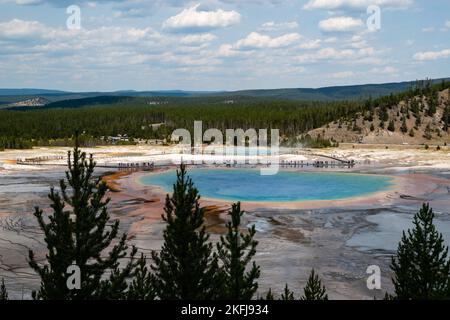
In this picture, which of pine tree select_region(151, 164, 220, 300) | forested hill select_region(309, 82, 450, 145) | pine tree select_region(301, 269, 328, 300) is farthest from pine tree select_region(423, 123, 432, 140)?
pine tree select_region(151, 164, 220, 300)

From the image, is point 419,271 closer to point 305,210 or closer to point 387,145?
point 305,210

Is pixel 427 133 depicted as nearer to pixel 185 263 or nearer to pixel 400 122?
pixel 400 122

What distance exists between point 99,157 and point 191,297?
272 feet

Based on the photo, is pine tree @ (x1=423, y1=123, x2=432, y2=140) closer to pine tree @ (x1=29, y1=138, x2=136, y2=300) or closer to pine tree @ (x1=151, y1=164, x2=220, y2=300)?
pine tree @ (x1=151, y1=164, x2=220, y2=300)

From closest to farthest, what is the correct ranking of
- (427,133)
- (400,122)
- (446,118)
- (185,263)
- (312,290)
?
1. (185,263)
2. (312,290)
3. (427,133)
4. (446,118)
5. (400,122)

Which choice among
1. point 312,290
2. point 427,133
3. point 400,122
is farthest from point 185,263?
point 400,122

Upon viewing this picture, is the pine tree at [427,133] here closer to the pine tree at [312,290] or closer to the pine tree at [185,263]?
the pine tree at [312,290]

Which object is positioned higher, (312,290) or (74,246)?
(74,246)

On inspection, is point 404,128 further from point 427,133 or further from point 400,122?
point 427,133

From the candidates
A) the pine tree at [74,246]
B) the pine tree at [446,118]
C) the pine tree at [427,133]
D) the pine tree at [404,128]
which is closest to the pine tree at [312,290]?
the pine tree at [74,246]

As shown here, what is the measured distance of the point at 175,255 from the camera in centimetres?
1736

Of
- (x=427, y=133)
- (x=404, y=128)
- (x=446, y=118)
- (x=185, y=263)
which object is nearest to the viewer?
(x=185, y=263)

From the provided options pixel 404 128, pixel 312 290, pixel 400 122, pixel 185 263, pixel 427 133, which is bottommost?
pixel 312 290

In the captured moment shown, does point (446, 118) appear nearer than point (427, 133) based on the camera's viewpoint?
No
